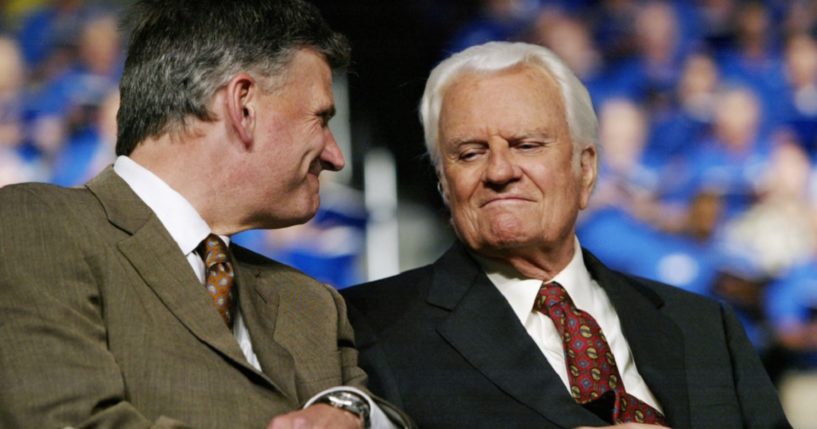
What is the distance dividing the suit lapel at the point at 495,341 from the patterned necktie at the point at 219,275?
1.61ft

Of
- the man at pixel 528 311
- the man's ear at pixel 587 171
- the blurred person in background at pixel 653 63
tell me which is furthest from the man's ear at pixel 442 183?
the blurred person in background at pixel 653 63

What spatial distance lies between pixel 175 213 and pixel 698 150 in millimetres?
2193

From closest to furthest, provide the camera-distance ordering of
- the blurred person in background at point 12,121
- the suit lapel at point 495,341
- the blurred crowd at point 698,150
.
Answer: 1. the suit lapel at point 495,341
2. the blurred person in background at point 12,121
3. the blurred crowd at point 698,150

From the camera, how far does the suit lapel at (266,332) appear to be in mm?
2021

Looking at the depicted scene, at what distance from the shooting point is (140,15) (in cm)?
218

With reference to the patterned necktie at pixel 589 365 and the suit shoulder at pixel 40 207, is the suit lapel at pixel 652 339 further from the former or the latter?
the suit shoulder at pixel 40 207

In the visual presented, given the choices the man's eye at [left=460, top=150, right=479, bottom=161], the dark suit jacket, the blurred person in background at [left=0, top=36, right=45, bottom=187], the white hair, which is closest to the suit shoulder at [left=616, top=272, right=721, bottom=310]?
the dark suit jacket

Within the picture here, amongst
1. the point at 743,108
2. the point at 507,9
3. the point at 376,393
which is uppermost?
the point at 507,9

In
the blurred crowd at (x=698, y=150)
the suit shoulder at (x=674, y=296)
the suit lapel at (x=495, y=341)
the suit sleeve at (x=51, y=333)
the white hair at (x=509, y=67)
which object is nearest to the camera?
the suit sleeve at (x=51, y=333)

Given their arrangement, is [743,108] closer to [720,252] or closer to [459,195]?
[720,252]

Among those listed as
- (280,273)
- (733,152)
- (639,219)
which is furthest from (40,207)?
(733,152)

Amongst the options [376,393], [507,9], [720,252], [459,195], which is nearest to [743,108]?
[720,252]

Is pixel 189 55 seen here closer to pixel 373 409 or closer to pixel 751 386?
pixel 373 409

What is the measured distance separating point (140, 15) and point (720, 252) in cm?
219
